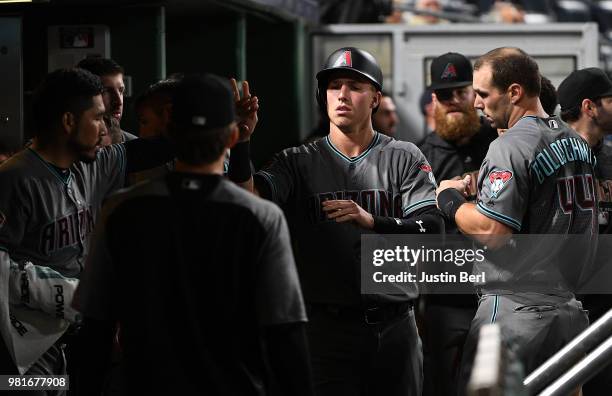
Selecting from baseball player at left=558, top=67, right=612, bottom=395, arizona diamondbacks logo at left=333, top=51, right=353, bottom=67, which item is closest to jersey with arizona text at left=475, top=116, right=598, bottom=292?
arizona diamondbacks logo at left=333, top=51, right=353, bottom=67

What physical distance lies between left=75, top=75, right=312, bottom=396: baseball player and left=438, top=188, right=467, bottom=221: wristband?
1.56m

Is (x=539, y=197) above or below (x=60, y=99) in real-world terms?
below

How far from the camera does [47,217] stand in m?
4.06

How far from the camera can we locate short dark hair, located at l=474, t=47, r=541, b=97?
4621 millimetres

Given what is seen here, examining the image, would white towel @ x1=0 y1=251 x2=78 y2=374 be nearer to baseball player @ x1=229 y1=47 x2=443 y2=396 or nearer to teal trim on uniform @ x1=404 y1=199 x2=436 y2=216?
baseball player @ x1=229 y1=47 x2=443 y2=396

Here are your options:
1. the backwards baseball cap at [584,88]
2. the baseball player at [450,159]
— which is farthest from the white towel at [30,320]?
the backwards baseball cap at [584,88]

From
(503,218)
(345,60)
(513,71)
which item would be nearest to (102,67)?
(345,60)

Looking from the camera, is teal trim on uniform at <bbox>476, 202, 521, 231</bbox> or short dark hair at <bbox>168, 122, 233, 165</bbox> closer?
short dark hair at <bbox>168, 122, 233, 165</bbox>

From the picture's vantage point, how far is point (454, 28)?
7.96 m

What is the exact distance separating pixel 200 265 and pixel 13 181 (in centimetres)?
121

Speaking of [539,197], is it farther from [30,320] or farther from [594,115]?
[30,320]

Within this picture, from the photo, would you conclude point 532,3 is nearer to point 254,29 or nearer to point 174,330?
point 254,29

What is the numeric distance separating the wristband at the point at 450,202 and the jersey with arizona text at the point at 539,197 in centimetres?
9

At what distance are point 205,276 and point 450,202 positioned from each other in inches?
69.8
